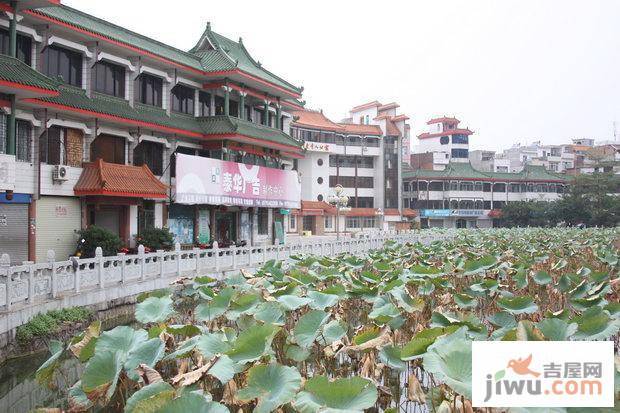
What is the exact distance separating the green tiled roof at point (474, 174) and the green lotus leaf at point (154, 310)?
54504 millimetres

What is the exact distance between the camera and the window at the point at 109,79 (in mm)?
21000

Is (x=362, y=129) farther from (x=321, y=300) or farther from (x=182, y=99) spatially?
(x=321, y=300)

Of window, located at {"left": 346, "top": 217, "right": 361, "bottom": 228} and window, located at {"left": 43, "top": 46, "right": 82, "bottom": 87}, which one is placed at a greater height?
window, located at {"left": 43, "top": 46, "right": 82, "bottom": 87}

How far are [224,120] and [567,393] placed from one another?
23.0 m

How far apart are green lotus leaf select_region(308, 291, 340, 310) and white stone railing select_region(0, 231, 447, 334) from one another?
19.1 feet

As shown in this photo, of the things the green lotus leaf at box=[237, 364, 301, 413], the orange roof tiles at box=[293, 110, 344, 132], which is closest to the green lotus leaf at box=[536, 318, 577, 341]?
the green lotus leaf at box=[237, 364, 301, 413]

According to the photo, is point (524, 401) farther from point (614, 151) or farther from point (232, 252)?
point (614, 151)

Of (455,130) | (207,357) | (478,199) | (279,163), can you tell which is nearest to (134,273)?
(207,357)

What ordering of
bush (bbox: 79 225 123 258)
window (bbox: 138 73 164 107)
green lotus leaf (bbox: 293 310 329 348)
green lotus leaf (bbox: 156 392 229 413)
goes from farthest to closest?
window (bbox: 138 73 164 107), bush (bbox: 79 225 123 258), green lotus leaf (bbox: 293 310 329 348), green lotus leaf (bbox: 156 392 229 413)

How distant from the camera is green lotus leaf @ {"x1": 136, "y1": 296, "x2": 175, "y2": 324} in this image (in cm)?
706

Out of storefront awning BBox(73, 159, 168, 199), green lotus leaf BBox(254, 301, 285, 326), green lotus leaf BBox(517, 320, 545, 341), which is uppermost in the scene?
storefront awning BBox(73, 159, 168, 199)

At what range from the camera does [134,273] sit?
47.4 ft

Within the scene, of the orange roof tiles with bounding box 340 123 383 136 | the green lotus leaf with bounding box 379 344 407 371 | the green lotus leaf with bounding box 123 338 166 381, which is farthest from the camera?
the orange roof tiles with bounding box 340 123 383 136

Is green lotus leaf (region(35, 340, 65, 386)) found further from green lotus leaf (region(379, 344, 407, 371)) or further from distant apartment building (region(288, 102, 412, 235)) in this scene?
distant apartment building (region(288, 102, 412, 235))
